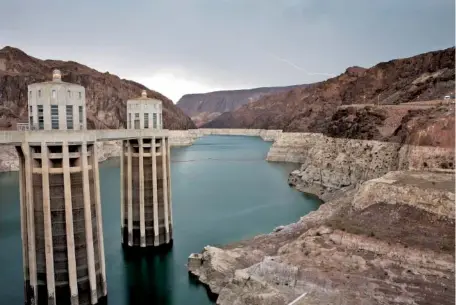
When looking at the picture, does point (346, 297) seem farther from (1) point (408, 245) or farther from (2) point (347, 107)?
(2) point (347, 107)

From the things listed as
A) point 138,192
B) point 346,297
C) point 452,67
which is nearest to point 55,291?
point 138,192

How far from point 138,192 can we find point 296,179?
3867 cm

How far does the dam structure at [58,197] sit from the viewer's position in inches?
891

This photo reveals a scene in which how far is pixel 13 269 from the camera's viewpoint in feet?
99.2

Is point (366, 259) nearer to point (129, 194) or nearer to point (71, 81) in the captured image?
point (129, 194)

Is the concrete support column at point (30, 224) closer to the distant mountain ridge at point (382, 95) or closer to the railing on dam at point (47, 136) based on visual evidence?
the railing on dam at point (47, 136)

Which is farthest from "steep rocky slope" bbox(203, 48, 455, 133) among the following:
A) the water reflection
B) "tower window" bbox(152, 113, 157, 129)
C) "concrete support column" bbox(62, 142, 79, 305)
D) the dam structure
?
"concrete support column" bbox(62, 142, 79, 305)

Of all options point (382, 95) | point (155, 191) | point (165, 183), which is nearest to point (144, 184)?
point (155, 191)

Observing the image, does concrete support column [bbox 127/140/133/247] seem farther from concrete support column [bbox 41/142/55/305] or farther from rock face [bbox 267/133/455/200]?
rock face [bbox 267/133/455/200]

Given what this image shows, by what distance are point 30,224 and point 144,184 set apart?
455 inches

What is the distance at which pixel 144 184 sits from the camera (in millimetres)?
33625

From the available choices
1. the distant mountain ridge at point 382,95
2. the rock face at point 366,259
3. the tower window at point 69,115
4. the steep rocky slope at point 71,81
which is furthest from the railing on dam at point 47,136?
the steep rocky slope at point 71,81

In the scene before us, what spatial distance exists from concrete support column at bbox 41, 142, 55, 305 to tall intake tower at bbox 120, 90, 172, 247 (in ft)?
35.8

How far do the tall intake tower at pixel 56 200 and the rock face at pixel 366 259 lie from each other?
7984 mm
